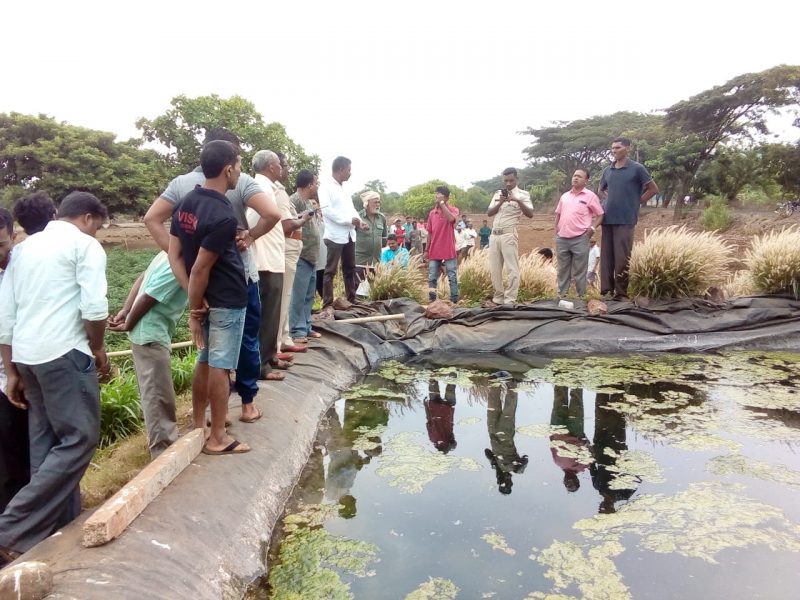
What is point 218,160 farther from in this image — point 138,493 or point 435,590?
point 435,590

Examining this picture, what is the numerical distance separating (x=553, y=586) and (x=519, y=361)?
333 cm

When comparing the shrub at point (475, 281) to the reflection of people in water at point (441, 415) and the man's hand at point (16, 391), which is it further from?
the man's hand at point (16, 391)

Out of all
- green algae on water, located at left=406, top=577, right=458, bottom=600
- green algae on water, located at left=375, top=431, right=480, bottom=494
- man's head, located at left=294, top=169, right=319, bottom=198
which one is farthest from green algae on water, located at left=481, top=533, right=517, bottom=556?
man's head, located at left=294, top=169, right=319, bottom=198

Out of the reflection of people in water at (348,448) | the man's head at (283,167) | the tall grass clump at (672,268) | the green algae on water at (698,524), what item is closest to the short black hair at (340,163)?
the man's head at (283,167)

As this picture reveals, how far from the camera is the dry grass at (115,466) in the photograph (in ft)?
8.24

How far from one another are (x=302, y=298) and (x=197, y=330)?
2.20 meters

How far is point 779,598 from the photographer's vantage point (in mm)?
1924

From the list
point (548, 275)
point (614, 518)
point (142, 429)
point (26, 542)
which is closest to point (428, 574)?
point (614, 518)

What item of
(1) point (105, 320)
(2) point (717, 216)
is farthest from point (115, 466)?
(2) point (717, 216)

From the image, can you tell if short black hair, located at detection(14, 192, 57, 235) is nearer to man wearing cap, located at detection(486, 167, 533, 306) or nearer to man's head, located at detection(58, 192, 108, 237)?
man's head, located at detection(58, 192, 108, 237)

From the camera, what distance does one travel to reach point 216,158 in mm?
2336

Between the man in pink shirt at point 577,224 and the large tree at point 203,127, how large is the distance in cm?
1533

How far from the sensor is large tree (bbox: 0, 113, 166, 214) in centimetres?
1702

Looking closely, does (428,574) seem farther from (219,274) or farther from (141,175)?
(141,175)
